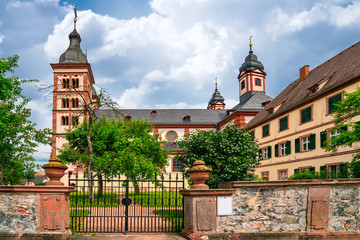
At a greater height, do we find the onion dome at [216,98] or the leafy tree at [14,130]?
the onion dome at [216,98]

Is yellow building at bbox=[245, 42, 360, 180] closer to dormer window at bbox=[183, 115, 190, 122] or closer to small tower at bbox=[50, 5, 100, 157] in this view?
dormer window at bbox=[183, 115, 190, 122]

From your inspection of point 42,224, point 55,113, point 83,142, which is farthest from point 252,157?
point 55,113

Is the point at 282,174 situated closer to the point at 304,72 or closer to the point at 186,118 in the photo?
the point at 304,72

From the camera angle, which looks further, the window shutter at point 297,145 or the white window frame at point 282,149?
the white window frame at point 282,149

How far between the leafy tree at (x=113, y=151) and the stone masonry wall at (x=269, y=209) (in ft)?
37.4

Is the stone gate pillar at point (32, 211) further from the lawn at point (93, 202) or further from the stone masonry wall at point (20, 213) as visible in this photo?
the lawn at point (93, 202)

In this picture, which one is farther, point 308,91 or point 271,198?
point 308,91

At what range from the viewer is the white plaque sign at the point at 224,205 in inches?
356

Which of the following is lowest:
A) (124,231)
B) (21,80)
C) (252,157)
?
(124,231)

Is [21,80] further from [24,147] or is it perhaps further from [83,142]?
[83,142]

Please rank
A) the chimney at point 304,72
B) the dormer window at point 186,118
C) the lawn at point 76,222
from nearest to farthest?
the lawn at point 76,222 < the chimney at point 304,72 < the dormer window at point 186,118

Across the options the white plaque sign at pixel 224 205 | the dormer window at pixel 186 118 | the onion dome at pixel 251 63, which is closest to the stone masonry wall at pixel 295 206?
the white plaque sign at pixel 224 205

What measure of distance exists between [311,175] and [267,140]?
1456cm

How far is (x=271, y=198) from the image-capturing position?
9.26m
